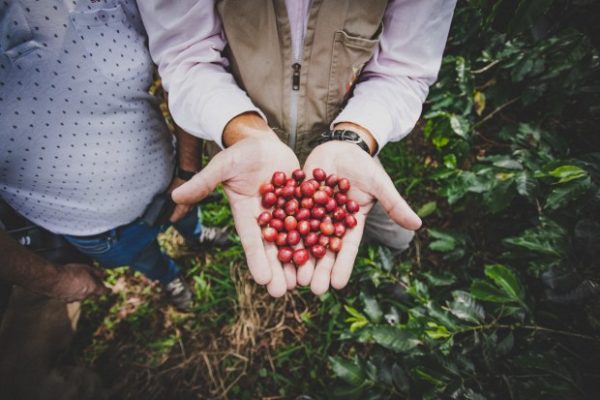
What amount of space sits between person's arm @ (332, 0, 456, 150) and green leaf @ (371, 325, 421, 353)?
0.88 meters

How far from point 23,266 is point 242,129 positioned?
123cm

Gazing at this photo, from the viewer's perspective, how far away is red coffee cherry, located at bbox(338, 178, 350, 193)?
156 centimetres

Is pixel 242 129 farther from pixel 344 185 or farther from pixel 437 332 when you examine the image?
pixel 437 332

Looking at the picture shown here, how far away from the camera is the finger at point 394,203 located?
135 centimetres

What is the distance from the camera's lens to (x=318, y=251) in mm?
1448

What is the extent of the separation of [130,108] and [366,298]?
5.32 feet

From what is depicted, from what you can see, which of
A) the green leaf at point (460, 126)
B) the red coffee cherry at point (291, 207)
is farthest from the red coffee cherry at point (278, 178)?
the green leaf at point (460, 126)

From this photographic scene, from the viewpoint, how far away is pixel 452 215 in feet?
9.10

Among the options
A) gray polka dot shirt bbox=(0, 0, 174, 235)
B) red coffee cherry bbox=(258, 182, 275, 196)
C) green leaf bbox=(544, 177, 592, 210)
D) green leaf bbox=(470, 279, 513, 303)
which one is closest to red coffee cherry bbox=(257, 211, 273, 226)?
red coffee cherry bbox=(258, 182, 275, 196)

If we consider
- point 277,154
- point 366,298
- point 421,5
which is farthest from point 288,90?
point 366,298

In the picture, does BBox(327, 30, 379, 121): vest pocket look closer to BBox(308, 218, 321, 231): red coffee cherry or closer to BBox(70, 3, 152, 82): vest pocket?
BBox(308, 218, 321, 231): red coffee cherry

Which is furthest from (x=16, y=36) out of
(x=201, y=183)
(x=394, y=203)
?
(x=394, y=203)

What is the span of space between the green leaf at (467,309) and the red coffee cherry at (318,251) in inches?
25.4

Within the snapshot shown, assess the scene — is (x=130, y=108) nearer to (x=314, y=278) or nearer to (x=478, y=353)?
(x=314, y=278)
